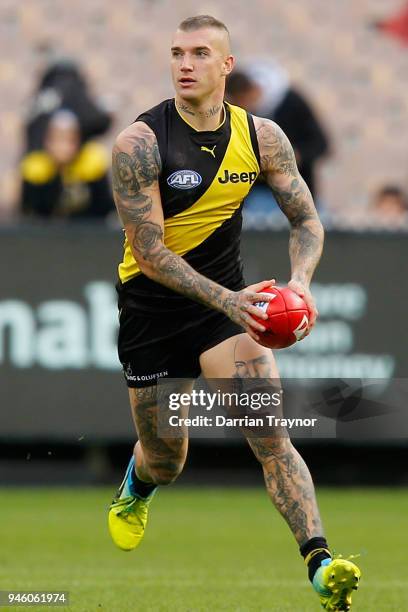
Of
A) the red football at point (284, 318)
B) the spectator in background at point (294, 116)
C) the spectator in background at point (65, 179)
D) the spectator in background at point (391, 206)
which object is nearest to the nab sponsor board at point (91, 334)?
the spectator in background at point (391, 206)

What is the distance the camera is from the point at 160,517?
12.6 m

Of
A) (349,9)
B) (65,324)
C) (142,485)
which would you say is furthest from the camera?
(349,9)

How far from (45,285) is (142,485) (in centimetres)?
530

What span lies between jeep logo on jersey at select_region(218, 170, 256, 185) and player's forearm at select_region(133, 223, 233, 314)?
41cm

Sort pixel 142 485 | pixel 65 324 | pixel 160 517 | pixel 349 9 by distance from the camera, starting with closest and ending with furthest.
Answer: pixel 142 485
pixel 160 517
pixel 65 324
pixel 349 9

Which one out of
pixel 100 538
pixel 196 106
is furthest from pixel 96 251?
pixel 196 106

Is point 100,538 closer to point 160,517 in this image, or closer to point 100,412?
point 160,517

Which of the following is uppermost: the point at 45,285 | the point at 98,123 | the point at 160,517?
the point at 98,123

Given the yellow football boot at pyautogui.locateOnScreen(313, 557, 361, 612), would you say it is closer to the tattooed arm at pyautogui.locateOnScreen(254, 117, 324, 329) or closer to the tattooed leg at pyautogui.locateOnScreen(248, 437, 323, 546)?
the tattooed leg at pyautogui.locateOnScreen(248, 437, 323, 546)

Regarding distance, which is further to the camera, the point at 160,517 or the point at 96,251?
the point at 96,251

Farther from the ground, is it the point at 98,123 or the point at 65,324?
the point at 98,123

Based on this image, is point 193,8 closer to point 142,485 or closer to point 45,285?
point 45,285

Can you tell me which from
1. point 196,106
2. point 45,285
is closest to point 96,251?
point 45,285

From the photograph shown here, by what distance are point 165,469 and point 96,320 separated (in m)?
5.33
